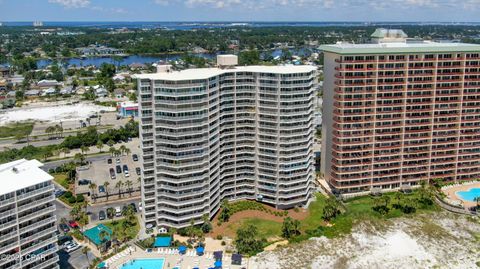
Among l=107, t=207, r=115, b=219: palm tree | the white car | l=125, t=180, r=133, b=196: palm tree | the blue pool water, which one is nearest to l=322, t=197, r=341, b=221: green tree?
the blue pool water

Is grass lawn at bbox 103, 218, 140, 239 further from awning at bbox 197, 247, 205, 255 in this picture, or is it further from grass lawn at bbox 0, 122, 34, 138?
grass lawn at bbox 0, 122, 34, 138

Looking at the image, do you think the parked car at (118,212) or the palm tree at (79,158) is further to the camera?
the palm tree at (79,158)

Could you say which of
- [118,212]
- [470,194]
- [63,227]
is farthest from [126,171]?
[470,194]

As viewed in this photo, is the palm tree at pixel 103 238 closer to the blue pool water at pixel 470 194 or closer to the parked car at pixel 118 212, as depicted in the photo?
the parked car at pixel 118 212

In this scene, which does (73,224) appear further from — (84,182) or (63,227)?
→ (84,182)

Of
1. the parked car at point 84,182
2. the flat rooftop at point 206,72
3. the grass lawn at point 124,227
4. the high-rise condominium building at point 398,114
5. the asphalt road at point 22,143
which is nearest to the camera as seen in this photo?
the flat rooftop at point 206,72

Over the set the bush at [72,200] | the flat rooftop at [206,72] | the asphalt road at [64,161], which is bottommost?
the bush at [72,200]

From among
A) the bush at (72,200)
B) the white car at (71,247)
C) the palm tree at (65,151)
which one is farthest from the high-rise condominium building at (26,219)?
the palm tree at (65,151)
